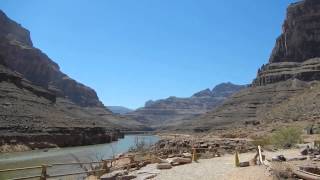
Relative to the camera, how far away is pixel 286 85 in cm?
14262

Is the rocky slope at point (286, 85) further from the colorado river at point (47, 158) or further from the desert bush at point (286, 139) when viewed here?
the desert bush at point (286, 139)

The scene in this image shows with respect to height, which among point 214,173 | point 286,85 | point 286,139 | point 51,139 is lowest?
point 214,173

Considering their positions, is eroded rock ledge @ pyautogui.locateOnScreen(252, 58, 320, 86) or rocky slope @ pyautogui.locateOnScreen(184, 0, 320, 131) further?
eroded rock ledge @ pyautogui.locateOnScreen(252, 58, 320, 86)

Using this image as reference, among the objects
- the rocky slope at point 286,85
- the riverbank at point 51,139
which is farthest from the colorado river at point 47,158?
the rocky slope at point 286,85

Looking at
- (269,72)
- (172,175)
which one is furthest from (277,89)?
(172,175)

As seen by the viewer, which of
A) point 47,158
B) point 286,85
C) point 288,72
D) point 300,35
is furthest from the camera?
point 300,35

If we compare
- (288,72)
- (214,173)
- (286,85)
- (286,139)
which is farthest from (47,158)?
(288,72)

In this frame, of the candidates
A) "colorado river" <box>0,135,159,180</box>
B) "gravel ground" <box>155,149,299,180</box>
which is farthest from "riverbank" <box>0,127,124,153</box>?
"gravel ground" <box>155,149,299,180</box>

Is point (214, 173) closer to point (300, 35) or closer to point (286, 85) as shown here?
point (286, 85)

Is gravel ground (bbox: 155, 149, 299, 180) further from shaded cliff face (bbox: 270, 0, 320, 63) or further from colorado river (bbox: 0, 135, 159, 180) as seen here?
shaded cliff face (bbox: 270, 0, 320, 63)

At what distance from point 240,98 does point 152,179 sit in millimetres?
138750

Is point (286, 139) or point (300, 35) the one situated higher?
point (300, 35)

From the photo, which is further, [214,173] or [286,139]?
→ [286,139]

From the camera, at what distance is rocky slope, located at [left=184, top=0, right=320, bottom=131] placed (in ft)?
364
